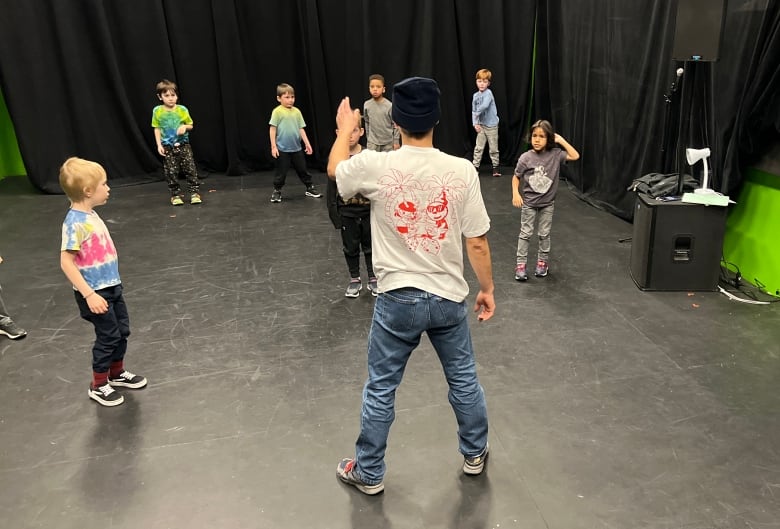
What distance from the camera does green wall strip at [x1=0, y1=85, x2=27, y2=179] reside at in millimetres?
8327

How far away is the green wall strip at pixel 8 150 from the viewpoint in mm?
8327

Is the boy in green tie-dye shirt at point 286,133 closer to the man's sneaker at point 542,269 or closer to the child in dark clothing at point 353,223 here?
the child in dark clothing at point 353,223

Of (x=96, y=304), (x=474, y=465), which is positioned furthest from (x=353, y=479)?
(x=96, y=304)

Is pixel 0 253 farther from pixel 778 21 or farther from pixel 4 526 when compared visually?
pixel 778 21

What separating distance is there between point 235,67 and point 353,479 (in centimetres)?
691

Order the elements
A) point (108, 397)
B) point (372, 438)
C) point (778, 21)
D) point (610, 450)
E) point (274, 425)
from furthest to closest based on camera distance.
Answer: point (778, 21) < point (108, 397) < point (274, 425) < point (610, 450) < point (372, 438)

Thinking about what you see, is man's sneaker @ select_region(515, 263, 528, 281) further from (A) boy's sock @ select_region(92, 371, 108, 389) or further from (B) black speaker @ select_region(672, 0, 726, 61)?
(A) boy's sock @ select_region(92, 371, 108, 389)

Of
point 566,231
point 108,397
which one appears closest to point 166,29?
point 566,231

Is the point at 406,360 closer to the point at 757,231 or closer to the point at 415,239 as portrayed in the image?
the point at 415,239

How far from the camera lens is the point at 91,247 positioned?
305cm

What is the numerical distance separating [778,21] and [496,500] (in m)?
3.52

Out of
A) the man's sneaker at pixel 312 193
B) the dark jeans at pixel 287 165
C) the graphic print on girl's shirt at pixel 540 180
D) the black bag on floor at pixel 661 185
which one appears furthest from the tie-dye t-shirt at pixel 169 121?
the black bag on floor at pixel 661 185

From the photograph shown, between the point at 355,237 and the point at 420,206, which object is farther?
the point at 355,237

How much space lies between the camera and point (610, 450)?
2865 mm
